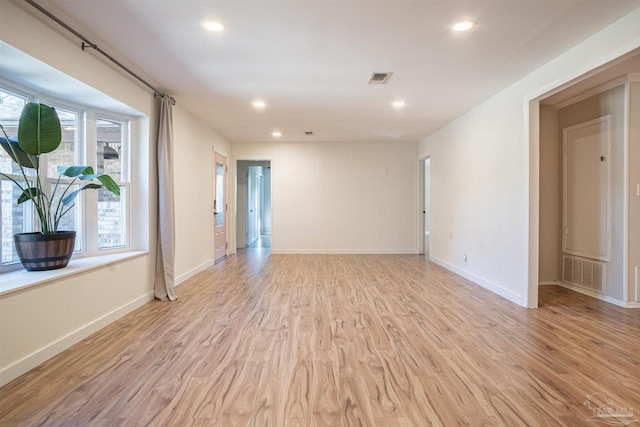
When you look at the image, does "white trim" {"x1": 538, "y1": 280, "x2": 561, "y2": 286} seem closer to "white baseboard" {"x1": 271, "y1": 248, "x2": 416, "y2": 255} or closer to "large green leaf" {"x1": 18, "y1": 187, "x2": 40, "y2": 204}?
"white baseboard" {"x1": 271, "y1": 248, "x2": 416, "y2": 255}

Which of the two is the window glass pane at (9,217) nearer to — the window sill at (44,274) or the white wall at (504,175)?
the window sill at (44,274)

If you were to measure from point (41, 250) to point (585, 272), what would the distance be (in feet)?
19.5

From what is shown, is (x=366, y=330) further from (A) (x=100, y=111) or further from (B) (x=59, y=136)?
(A) (x=100, y=111)

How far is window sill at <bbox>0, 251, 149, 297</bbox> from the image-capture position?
2088 millimetres

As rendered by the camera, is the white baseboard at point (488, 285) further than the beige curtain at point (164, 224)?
No

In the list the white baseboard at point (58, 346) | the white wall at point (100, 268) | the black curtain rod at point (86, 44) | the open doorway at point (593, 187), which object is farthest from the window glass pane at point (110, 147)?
the open doorway at point (593, 187)

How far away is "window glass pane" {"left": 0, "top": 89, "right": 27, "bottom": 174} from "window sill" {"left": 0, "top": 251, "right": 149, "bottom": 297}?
83cm

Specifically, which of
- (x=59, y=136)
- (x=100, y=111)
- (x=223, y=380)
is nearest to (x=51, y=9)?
(x=59, y=136)

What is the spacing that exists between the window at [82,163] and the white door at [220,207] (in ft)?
8.25

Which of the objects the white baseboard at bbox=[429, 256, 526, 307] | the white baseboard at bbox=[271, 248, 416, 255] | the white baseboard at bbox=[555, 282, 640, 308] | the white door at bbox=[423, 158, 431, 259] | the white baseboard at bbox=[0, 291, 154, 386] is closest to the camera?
the white baseboard at bbox=[0, 291, 154, 386]

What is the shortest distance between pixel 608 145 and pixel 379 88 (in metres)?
2.87

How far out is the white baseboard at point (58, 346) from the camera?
6.60ft

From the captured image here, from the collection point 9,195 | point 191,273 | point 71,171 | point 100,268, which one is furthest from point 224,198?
point 9,195

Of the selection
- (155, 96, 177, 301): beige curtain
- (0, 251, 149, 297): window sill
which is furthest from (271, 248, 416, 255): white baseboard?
(0, 251, 149, 297): window sill
